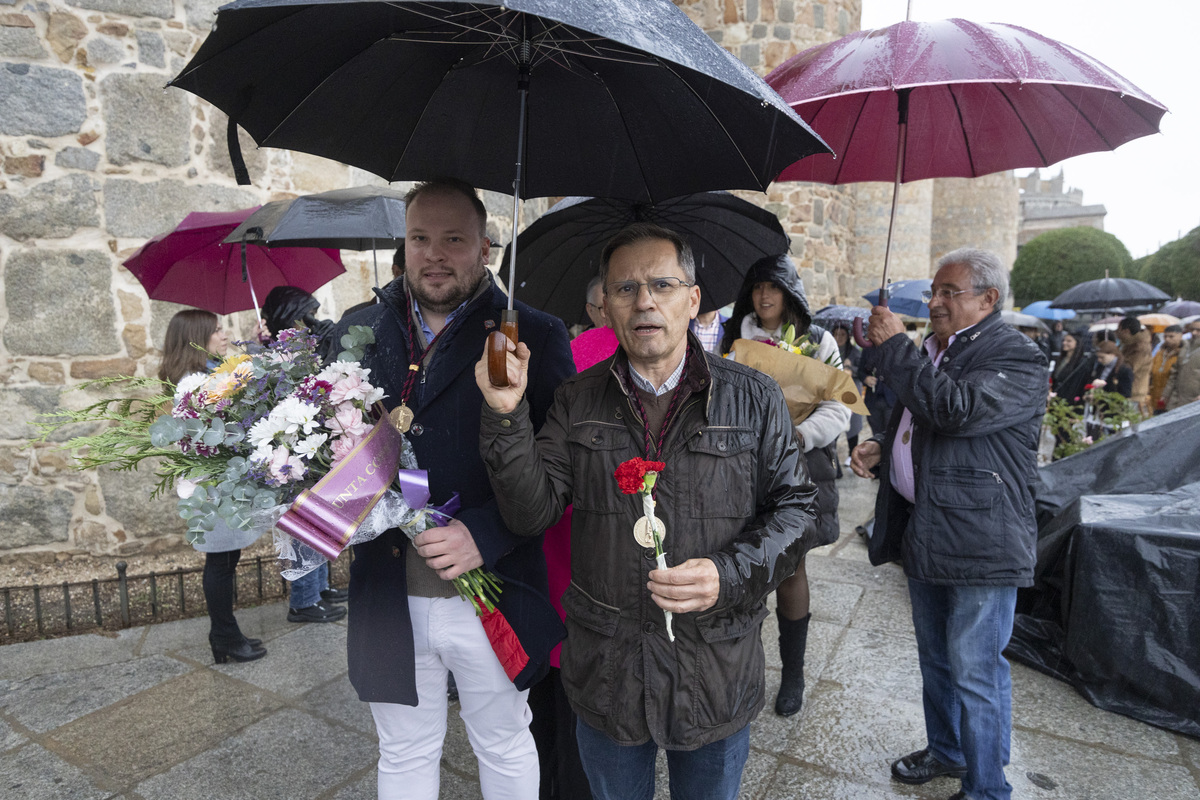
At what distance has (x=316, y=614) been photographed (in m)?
4.32

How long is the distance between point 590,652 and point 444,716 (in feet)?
2.25

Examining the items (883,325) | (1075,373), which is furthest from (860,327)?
(1075,373)

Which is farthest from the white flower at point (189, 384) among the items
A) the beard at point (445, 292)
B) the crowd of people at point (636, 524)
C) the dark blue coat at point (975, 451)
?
the dark blue coat at point (975, 451)

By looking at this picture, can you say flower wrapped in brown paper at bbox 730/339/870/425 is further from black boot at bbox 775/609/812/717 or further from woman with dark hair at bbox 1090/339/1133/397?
woman with dark hair at bbox 1090/339/1133/397

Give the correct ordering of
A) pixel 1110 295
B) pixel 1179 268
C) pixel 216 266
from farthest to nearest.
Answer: pixel 1179 268 → pixel 1110 295 → pixel 216 266

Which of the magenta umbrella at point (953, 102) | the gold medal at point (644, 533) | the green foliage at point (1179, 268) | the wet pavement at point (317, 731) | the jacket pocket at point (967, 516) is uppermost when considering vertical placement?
the green foliage at point (1179, 268)

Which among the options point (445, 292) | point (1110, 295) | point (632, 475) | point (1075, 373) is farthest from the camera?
point (1110, 295)

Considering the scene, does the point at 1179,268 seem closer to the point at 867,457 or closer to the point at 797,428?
the point at 867,457

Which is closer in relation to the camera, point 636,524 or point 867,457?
point 636,524

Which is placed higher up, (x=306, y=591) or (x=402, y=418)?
(x=402, y=418)

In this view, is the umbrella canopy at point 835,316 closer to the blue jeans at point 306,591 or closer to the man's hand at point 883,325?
the man's hand at point 883,325

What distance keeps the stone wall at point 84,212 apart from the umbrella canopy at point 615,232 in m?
3.50

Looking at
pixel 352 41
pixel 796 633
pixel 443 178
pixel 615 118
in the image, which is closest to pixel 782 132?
pixel 615 118

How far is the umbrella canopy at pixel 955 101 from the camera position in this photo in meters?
2.06
